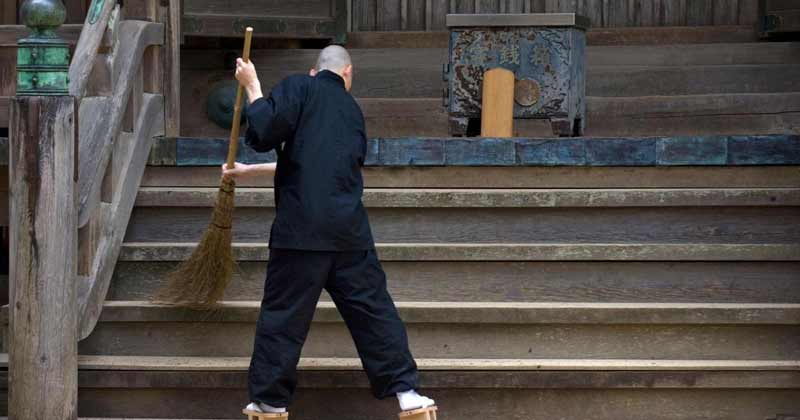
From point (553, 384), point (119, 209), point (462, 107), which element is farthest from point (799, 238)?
point (119, 209)

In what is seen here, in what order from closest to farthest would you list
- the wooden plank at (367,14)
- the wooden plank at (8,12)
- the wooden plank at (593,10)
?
the wooden plank at (8,12) < the wooden plank at (593,10) < the wooden plank at (367,14)

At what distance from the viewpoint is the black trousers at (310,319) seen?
4.62 meters

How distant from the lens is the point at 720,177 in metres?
5.74

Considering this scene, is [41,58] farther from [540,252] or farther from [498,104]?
[498,104]

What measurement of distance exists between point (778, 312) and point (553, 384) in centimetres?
95

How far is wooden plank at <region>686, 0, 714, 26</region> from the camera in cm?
801

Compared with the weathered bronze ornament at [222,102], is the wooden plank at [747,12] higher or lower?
higher

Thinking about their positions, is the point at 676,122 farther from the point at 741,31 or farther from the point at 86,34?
the point at 86,34

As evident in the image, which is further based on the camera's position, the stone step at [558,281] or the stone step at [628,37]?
the stone step at [628,37]

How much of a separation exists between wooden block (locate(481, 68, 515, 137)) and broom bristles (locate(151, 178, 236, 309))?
1.56 meters

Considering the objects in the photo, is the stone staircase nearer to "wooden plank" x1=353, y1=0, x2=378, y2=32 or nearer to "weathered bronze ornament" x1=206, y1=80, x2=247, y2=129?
"weathered bronze ornament" x1=206, y1=80, x2=247, y2=129

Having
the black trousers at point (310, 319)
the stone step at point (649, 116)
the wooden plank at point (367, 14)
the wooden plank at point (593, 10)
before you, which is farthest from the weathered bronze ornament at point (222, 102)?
the black trousers at point (310, 319)

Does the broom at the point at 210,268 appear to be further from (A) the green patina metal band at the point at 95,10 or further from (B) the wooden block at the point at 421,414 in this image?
(B) the wooden block at the point at 421,414

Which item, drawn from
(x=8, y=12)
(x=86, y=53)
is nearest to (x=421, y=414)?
(x=86, y=53)
